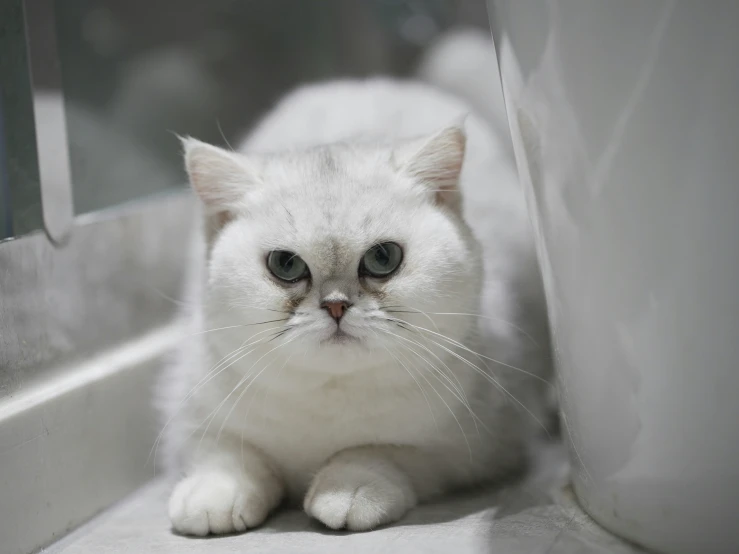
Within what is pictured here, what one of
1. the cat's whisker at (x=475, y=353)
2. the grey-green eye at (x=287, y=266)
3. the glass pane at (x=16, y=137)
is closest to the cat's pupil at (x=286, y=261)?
the grey-green eye at (x=287, y=266)

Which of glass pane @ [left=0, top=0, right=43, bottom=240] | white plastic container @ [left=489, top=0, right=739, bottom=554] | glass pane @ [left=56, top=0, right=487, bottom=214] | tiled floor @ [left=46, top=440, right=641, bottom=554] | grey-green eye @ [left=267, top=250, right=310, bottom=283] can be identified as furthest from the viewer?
glass pane @ [left=56, top=0, right=487, bottom=214]

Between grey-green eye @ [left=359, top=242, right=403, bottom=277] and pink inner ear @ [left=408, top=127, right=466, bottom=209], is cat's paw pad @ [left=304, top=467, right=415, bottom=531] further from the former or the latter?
pink inner ear @ [left=408, top=127, right=466, bottom=209]

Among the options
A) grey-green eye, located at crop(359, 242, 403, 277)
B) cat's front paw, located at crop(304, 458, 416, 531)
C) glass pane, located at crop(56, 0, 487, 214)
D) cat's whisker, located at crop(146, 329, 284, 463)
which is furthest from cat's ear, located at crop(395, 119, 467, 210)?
glass pane, located at crop(56, 0, 487, 214)

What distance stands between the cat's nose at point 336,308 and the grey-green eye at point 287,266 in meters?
0.10

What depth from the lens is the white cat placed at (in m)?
1.31

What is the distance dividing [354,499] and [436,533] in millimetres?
144

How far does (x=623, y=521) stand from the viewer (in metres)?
1.22

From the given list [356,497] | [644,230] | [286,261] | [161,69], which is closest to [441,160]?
[286,261]

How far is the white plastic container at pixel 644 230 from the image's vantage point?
93 centimetres

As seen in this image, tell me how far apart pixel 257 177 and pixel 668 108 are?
29.8 inches

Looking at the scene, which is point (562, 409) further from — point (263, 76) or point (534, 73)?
point (263, 76)

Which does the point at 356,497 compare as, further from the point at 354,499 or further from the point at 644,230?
the point at 644,230

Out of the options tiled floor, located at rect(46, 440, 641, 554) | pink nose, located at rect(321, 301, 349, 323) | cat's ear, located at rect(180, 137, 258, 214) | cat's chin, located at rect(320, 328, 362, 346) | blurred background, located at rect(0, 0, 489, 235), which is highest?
blurred background, located at rect(0, 0, 489, 235)

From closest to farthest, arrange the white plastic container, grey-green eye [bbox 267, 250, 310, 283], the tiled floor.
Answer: the white plastic container < the tiled floor < grey-green eye [bbox 267, 250, 310, 283]
